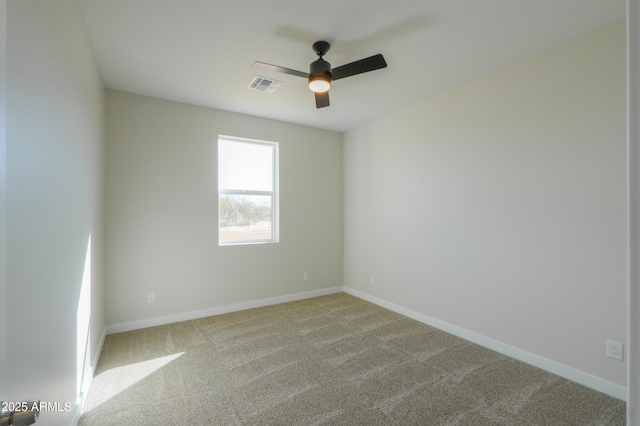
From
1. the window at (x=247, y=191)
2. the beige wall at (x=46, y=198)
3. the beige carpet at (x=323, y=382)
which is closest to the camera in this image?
the beige wall at (x=46, y=198)

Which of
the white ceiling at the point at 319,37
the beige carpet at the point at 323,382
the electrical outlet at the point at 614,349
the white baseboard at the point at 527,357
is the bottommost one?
the beige carpet at the point at 323,382

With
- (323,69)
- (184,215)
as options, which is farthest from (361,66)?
(184,215)

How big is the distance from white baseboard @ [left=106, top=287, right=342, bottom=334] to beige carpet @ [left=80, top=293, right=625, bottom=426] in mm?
102

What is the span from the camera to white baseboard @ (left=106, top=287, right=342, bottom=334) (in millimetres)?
3367

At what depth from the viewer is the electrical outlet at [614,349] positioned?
2.16 metres

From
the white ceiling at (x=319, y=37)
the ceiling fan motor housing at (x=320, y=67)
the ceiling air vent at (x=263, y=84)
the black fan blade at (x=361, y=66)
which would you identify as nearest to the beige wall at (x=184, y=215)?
the white ceiling at (x=319, y=37)

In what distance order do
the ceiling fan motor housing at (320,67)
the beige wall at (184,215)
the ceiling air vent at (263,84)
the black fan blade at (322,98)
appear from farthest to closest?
the beige wall at (184,215)
the ceiling air vent at (263,84)
the black fan blade at (322,98)
the ceiling fan motor housing at (320,67)

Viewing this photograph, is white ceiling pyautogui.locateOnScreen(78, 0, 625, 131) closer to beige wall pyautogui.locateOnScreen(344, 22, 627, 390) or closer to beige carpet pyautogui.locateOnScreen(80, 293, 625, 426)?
beige wall pyautogui.locateOnScreen(344, 22, 627, 390)

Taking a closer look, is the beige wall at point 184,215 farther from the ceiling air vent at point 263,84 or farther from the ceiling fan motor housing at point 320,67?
the ceiling fan motor housing at point 320,67

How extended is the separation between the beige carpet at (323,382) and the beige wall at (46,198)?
559 mm

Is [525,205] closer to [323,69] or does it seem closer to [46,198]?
[323,69]

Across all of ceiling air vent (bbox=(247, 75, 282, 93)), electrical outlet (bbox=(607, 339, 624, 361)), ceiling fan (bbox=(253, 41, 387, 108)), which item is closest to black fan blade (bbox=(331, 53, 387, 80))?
ceiling fan (bbox=(253, 41, 387, 108))

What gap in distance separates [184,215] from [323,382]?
2453 millimetres

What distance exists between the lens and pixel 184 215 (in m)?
3.69
